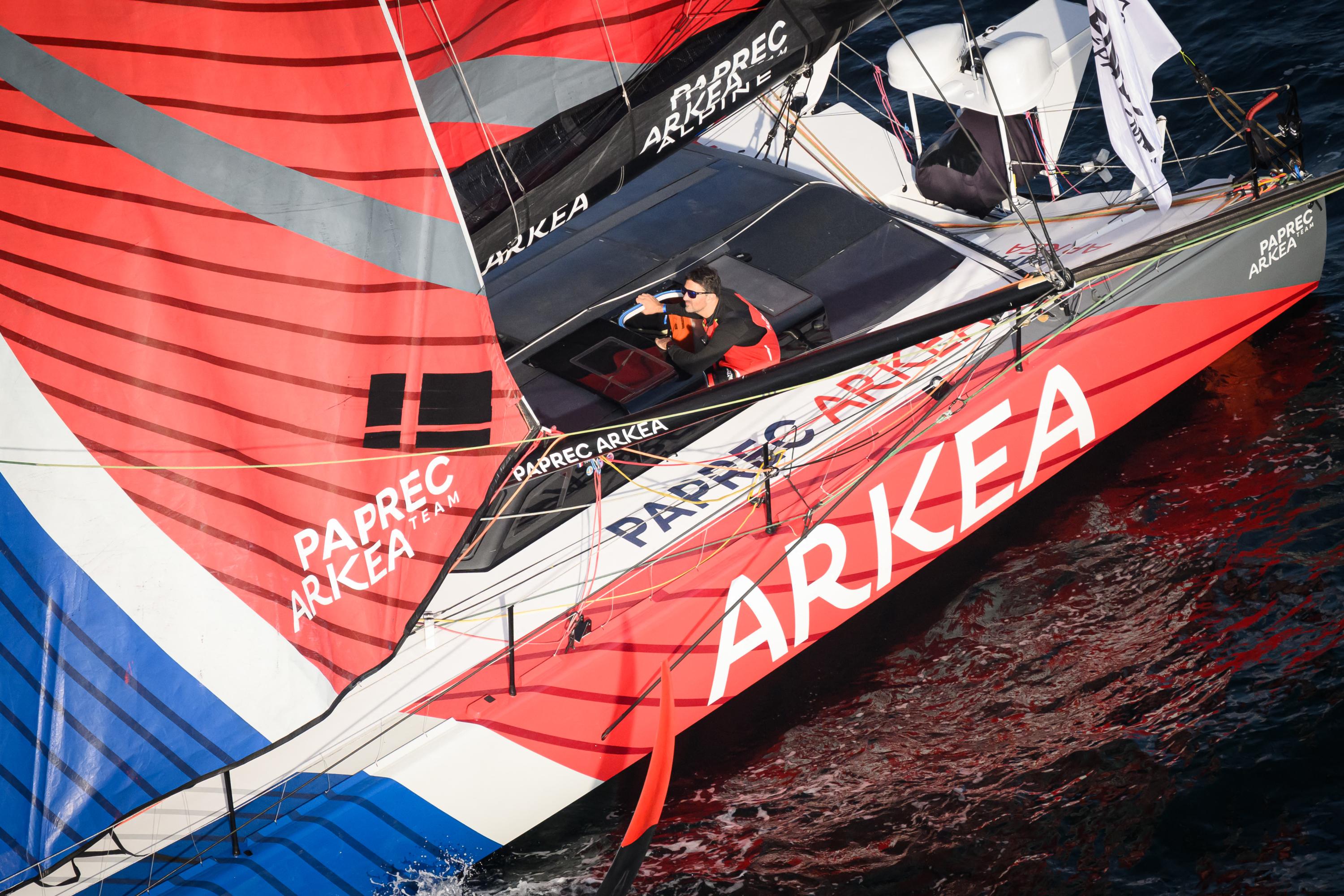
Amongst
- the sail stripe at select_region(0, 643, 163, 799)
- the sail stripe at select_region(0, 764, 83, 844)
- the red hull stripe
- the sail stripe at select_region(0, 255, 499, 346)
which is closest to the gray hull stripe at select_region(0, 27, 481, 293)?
the sail stripe at select_region(0, 255, 499, 346)

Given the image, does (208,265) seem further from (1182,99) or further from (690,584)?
(1182,99)

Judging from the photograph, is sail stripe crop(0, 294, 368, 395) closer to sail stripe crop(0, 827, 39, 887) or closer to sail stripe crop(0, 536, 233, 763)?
sail stripe crop(0, 536, 233, 763)

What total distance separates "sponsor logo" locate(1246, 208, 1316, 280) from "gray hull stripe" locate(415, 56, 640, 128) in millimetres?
4100

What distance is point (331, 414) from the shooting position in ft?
13.6

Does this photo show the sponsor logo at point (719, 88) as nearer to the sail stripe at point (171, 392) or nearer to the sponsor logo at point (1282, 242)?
the sail stripe at point (171, 392)

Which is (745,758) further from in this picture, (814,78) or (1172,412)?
(814,78)

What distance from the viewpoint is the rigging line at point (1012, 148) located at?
5.23 m

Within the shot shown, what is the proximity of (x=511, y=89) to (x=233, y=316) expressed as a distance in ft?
4.17

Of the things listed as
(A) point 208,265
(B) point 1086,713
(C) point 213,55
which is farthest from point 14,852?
(B) point 1086,713

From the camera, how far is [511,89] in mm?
4523

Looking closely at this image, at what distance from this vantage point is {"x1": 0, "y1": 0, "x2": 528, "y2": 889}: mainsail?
3.88 meters

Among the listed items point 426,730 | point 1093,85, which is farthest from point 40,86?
point 1093,85

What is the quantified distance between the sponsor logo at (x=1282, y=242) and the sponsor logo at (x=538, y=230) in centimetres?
399

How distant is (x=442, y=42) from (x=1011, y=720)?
3.68m
